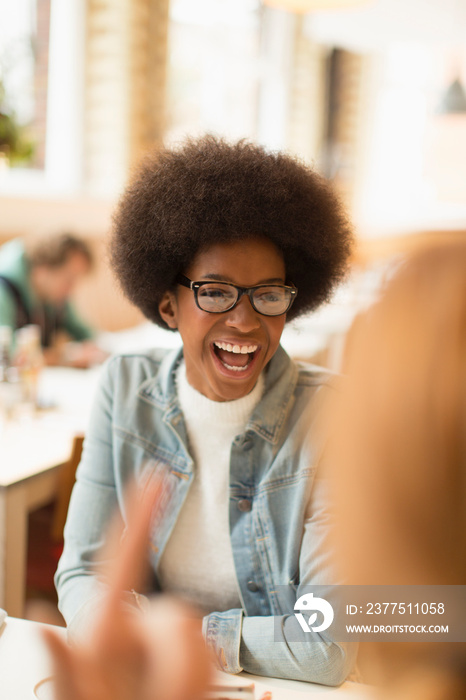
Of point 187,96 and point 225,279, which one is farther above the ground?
point 187,96

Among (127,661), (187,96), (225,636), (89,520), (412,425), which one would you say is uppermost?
(187,96)

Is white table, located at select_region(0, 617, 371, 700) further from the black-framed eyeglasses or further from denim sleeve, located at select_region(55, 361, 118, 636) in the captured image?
the black-framed eyeglasses

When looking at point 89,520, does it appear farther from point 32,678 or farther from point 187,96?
point 187,96

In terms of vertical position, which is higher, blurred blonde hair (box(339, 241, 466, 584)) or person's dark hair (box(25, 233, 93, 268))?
person's dark hair (box(25, 233, 93, 268))

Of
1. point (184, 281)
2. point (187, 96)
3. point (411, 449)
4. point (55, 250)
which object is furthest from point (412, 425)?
point (187, 96)

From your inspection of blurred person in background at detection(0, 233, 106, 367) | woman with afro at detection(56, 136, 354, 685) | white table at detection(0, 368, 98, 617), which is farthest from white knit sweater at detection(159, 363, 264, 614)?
blurred person in background at detection(0, 233, 106, 367)

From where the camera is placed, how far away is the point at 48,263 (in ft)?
11.5

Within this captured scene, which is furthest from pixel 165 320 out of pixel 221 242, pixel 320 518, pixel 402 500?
pixel 402 500

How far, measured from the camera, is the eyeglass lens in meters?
1.13

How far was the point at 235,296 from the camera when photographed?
1127 millimetres

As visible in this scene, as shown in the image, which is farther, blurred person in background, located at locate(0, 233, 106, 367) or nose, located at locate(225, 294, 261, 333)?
blurred person in background, located at locate(0, 233, 106, 367)

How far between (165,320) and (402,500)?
2.90ft

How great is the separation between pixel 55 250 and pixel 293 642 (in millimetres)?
2890

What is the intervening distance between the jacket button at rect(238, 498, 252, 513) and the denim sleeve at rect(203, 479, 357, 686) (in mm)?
114
